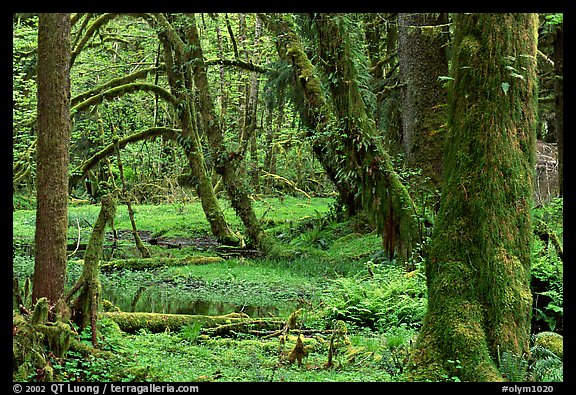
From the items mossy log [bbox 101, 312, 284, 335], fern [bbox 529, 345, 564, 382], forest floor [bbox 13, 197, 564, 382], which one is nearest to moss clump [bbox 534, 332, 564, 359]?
fern [bbox 529, 345, 564, 382]

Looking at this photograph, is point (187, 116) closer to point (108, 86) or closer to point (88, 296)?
point (108, 86)

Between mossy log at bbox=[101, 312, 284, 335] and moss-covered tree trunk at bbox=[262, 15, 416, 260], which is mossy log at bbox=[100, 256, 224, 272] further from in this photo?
mossy log at bbox=[101, 312, 284, 335]

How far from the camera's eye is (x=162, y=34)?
16562 millimetres

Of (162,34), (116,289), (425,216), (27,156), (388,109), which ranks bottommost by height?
(116,289)

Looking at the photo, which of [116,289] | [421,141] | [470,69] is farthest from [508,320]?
[116,289]

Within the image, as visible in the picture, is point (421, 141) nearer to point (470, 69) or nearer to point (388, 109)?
point (388, 109)

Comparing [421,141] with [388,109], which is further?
[388,109]

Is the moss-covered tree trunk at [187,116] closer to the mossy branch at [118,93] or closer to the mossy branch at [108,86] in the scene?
the mossy branch at [118,93]

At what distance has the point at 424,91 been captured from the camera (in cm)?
1259

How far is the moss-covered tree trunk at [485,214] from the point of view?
221 inches

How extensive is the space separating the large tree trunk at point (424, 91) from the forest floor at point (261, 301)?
2.09 m

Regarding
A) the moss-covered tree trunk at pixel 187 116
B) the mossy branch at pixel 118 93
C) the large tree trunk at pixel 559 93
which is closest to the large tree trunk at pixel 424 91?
the large tree trunk at pixel 559 93

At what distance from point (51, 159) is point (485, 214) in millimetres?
4664
